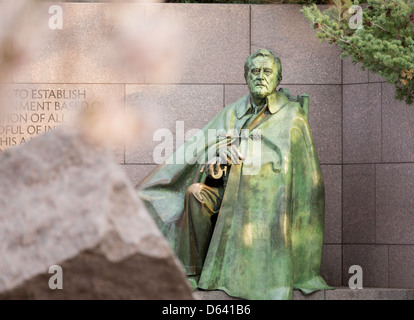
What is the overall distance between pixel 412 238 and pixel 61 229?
240 inches

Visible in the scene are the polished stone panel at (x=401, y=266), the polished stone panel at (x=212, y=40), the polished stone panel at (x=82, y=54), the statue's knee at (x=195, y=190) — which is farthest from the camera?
the polished stone panel at (x=212, y=40)

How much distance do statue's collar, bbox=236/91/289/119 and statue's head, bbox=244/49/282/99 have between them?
7cm

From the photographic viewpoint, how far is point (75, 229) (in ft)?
10.5

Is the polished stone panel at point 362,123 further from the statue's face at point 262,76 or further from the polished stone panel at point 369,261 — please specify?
the statue's face at point 262,76

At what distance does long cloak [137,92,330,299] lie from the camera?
24.3 feet

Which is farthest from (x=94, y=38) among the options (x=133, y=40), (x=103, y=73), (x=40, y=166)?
(x=133, y=40)

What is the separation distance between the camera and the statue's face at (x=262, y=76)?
7871 mm

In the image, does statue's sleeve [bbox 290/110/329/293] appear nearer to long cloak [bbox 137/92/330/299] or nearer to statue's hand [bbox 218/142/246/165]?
long cloak [bbox 137/92/330/299]

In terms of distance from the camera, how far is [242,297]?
24.1ft

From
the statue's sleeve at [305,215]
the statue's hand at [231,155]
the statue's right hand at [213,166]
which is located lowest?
the statue's sleeve at [305,215]

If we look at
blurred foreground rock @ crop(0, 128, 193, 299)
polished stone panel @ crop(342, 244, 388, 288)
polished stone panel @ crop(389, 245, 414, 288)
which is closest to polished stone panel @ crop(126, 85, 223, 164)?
polished stone panel @ crop(342, 244, 388, 288)

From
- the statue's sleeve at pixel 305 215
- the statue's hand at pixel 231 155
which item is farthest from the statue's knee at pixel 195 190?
the statue's sleeve at pixel 305 215

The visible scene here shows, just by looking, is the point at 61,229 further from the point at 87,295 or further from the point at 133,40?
the point at 133,40

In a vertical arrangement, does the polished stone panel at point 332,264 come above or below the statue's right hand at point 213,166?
below
